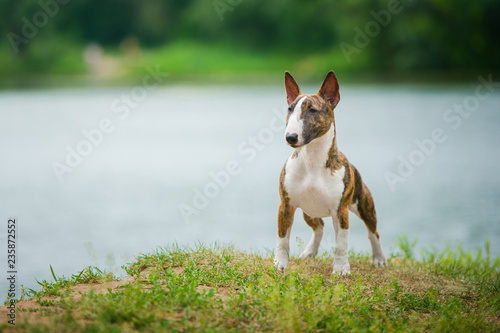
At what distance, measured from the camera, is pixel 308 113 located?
4.62 meters

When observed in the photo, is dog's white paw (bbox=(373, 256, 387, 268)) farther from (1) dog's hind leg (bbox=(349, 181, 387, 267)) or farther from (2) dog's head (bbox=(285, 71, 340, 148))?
(2) dog's head (bbox=(285, 71, 340, 148))

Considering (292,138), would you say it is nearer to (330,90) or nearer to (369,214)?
(330,90)

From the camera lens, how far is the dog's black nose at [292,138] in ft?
14.5

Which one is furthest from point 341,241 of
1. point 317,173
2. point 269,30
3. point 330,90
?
point 269,30

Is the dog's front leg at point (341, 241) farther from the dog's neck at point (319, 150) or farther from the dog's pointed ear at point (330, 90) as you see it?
the dog's pointed ear at point (330, 90)

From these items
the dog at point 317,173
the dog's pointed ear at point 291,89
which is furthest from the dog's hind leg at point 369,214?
the dog's pointed ear at point 291,89

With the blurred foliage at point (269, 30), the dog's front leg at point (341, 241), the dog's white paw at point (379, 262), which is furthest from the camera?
the blurred foliage at point (269, 30)

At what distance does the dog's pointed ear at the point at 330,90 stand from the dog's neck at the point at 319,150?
246 mm

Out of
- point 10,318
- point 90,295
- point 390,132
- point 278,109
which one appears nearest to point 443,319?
point 90,295

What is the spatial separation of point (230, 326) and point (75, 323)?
3.28 feet

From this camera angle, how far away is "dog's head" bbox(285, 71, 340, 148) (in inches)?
177

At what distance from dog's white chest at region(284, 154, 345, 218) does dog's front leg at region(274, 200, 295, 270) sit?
9 centimetres

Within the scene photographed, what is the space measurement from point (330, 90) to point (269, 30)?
18659 mm

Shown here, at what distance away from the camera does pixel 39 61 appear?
71.7 feet
